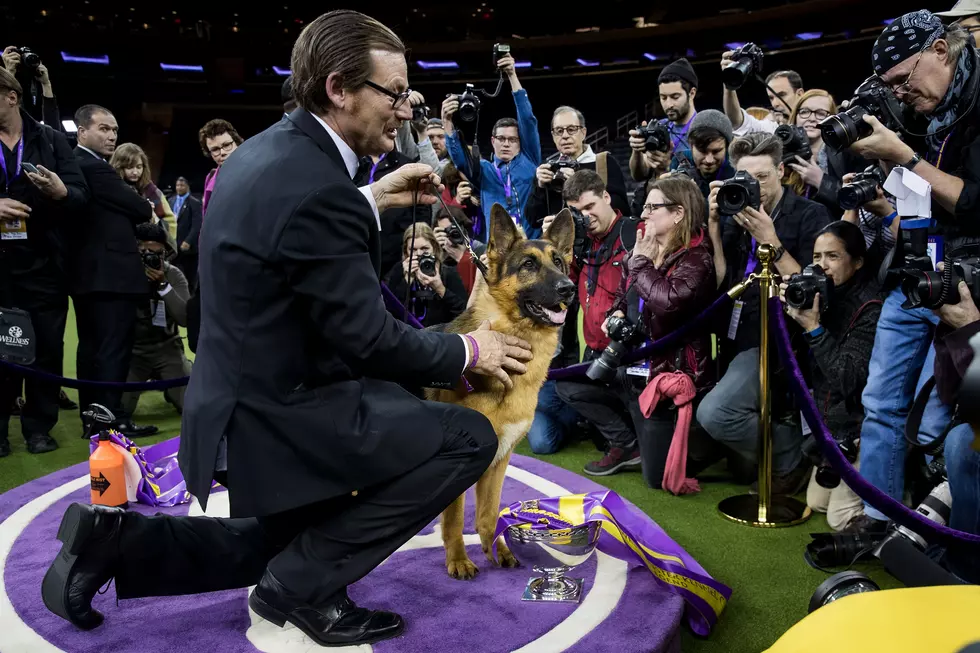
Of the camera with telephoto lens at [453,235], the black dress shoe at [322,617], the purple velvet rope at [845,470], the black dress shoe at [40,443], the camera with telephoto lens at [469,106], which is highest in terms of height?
the camera with telephoto lens at [469,106]

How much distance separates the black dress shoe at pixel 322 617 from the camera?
2.39 meters

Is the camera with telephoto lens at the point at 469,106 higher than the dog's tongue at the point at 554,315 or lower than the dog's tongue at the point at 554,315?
higher

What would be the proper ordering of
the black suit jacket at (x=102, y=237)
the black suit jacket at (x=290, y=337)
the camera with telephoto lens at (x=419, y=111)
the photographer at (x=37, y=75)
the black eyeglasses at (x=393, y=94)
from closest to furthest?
1. the black suit jacket at (x=290, y=337)
2. the black eyeglasses at (x=393, y=94)
3. the black suit jacket at (x=102, y=237)
4. the photographer at (x=37, y=75)
5. the camera with telephoto lens at (x=419, y=111)

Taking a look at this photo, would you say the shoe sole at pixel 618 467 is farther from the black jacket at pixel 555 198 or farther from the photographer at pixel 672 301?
the black jacket at pixel 555 198

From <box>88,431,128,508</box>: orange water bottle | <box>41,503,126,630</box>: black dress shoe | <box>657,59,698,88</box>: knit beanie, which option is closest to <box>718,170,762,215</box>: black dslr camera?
<box>657,59,698,88</box>: knit beanie

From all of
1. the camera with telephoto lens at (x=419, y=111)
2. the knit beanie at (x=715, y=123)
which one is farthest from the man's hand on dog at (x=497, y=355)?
the camera with telephoto lens at (x=419, y=111)

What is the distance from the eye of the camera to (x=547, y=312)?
10.0 feet

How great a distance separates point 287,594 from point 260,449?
51cm

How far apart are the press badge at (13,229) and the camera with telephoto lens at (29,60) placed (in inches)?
54.7

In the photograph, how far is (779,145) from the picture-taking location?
4309 mm

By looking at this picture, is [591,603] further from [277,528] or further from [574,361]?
Result: [574,361]

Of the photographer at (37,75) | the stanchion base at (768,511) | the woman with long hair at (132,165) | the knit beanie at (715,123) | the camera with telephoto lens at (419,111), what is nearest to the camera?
the stanchion base at (768,511)

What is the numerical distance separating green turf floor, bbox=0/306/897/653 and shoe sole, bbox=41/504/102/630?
6.95 feet

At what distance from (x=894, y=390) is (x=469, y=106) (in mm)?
3596
